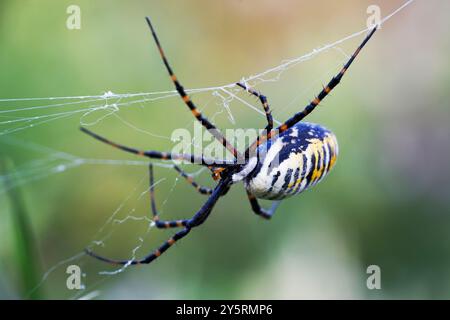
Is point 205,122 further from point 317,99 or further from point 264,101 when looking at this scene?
point 317,99

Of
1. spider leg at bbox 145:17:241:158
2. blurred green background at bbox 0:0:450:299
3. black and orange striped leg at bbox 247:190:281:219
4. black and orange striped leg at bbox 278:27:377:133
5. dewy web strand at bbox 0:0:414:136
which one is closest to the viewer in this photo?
spider leg at bbox 145:17:241:158

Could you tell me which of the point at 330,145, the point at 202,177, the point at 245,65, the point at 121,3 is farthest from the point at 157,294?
the point at 121,3

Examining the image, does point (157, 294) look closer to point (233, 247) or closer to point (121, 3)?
point (233, 247)

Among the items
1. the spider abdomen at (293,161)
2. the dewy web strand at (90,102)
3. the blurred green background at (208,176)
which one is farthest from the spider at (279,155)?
the blurred green background at (208,176)

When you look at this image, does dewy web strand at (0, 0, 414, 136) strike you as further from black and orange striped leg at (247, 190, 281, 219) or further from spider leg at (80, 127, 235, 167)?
black and orange striped leg at (247, 190, 281, 219)

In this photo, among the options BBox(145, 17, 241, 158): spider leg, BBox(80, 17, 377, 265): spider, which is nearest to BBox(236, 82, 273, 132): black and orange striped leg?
BBox(80, 17, 377, 265): spider
